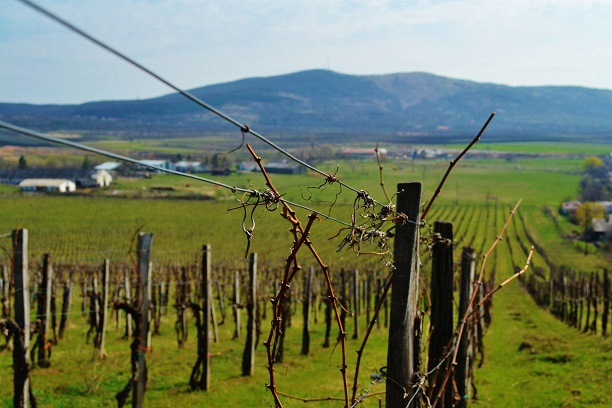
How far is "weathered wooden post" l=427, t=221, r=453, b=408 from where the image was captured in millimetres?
3975

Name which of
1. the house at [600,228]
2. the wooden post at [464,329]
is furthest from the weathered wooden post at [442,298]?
the house at [600,228]

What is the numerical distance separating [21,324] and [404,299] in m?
5.20

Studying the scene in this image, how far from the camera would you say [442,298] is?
4020 mm

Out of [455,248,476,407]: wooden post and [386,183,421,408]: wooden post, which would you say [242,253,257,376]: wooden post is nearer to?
[455,248,476,407]: wooden post

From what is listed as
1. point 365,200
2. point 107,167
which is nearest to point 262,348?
point 365,200

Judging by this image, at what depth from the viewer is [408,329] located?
8.43 ft

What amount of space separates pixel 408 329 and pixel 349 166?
228 feet

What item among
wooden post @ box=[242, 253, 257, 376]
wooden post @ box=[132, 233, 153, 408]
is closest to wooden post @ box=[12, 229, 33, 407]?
wooden post @ box=[132, 233, 153, 408]

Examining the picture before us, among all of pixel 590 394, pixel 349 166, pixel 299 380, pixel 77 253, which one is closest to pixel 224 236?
pixel 77 253

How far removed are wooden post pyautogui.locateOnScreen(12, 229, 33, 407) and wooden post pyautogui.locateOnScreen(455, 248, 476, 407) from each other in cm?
A: 421

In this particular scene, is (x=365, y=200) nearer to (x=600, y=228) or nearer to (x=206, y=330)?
(x=206, y=330)

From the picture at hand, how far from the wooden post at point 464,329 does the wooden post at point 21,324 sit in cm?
421

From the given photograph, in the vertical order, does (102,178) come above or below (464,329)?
below

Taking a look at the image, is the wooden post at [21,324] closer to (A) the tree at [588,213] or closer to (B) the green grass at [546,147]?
(A) the tree at [588,213]
